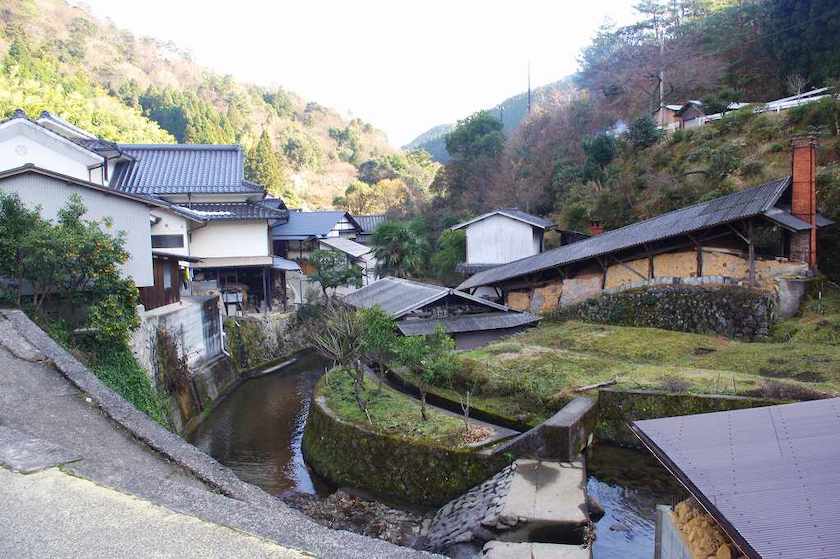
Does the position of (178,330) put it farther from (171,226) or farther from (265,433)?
(171,226)

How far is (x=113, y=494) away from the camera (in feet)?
20.4

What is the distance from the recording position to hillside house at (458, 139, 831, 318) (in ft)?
63.2

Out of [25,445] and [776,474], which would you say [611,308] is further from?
[25,445]

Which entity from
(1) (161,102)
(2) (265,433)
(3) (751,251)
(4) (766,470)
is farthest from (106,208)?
(1) (161,102)

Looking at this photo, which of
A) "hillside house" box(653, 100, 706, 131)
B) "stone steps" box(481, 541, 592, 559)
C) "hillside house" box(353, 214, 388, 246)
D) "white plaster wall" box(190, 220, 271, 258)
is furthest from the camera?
"hillside house" box(353, 214, 388, 246)

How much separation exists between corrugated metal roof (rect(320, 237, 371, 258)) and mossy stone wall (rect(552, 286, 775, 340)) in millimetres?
19017

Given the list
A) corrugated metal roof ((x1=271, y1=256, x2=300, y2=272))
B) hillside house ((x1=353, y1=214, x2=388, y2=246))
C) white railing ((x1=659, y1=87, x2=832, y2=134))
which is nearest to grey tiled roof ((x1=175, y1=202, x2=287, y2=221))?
Result: corrugated metal roof ((x1=271, y1=256, x2=300, y2=272))

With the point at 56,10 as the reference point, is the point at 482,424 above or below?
below

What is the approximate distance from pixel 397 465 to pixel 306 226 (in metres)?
29.2

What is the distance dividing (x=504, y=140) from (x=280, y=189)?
24.6 meters

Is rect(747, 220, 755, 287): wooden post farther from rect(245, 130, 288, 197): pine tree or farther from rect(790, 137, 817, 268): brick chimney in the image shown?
rect(245, 130, 288, 197): pine tree

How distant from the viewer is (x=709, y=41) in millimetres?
45125

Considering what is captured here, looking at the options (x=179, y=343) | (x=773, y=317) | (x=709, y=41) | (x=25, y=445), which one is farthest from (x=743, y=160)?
(x=25, y=445)

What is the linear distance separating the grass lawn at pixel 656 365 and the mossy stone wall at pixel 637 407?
527 millimetres
